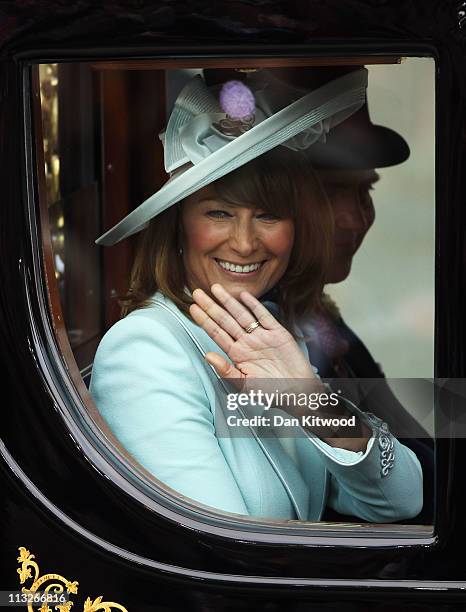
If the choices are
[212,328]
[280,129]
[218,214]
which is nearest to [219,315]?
[212,328]

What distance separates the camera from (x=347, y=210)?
1581mm

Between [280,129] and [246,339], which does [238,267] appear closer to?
[246,339]

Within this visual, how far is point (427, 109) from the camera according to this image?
1.38 metres

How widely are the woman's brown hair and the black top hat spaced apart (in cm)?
5

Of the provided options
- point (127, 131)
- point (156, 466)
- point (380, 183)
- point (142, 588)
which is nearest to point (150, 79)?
point (127, 131)

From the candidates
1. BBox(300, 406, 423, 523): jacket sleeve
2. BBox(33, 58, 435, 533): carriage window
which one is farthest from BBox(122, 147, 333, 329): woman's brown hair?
BBox(300, 406, 423, 523): jacket sleeve

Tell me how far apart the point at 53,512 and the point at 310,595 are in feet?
1.23

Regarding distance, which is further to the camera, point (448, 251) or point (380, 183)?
point (380, 183)

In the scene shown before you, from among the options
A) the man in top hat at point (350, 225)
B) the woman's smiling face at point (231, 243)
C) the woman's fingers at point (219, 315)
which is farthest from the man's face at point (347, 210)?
the woman's fingers at point (219, 315)

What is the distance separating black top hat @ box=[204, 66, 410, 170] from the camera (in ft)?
4.54

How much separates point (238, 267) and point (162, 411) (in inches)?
9.3

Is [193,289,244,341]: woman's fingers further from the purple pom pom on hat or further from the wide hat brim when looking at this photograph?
the purple pom pom on hat

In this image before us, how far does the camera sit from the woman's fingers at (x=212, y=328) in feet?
4.69

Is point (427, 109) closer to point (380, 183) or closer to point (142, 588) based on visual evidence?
point (380, 183)
